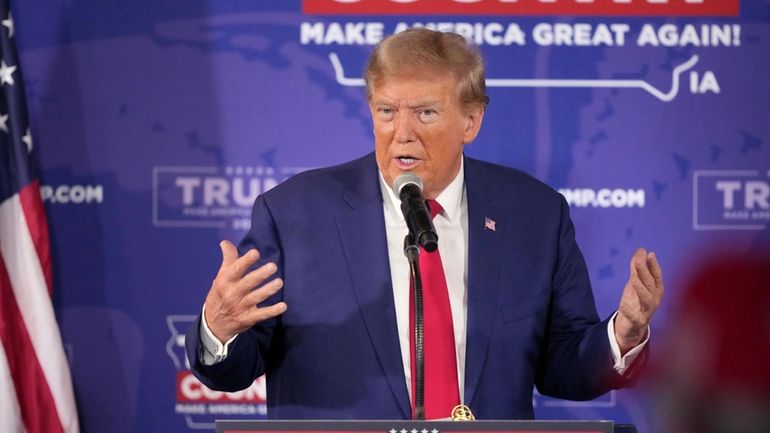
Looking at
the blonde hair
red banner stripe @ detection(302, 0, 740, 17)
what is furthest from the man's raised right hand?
red banner stripe @ detection(302, 0, 740, 17)

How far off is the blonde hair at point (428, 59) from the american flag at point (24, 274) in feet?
5.20

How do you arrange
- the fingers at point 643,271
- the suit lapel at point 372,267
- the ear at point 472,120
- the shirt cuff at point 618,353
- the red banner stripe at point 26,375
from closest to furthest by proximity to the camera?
the fingers at point 643,271, the shirt cuff at point 618,353, the suit lapel at point 372,267, the ear at point 472,120, the red banner stripe at point 26,375

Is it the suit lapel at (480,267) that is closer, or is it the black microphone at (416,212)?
the black microphone at (416,212)

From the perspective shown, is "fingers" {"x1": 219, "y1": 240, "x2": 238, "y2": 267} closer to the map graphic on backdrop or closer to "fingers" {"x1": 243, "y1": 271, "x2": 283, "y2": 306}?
"fingers" {"x1": 243, "y1": 271, "x2": 283, "y2": 306}

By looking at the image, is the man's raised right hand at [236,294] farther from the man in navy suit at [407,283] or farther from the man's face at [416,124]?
the man's face at [416,124]

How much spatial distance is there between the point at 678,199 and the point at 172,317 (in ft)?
6.13

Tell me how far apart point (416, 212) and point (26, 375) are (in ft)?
7.02

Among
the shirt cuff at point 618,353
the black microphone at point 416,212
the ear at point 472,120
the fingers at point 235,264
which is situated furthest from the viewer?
the ear at point 472,120

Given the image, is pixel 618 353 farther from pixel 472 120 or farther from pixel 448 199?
pixel 472 120

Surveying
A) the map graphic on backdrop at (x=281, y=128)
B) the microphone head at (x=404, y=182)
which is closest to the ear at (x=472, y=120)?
the microphone head at (x=404, y=182)

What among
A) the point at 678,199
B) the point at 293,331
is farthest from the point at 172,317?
the point at 678,199

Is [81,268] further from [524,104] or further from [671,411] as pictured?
[671,411]

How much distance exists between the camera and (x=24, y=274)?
12.4ft

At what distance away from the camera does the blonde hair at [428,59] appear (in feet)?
8.80
